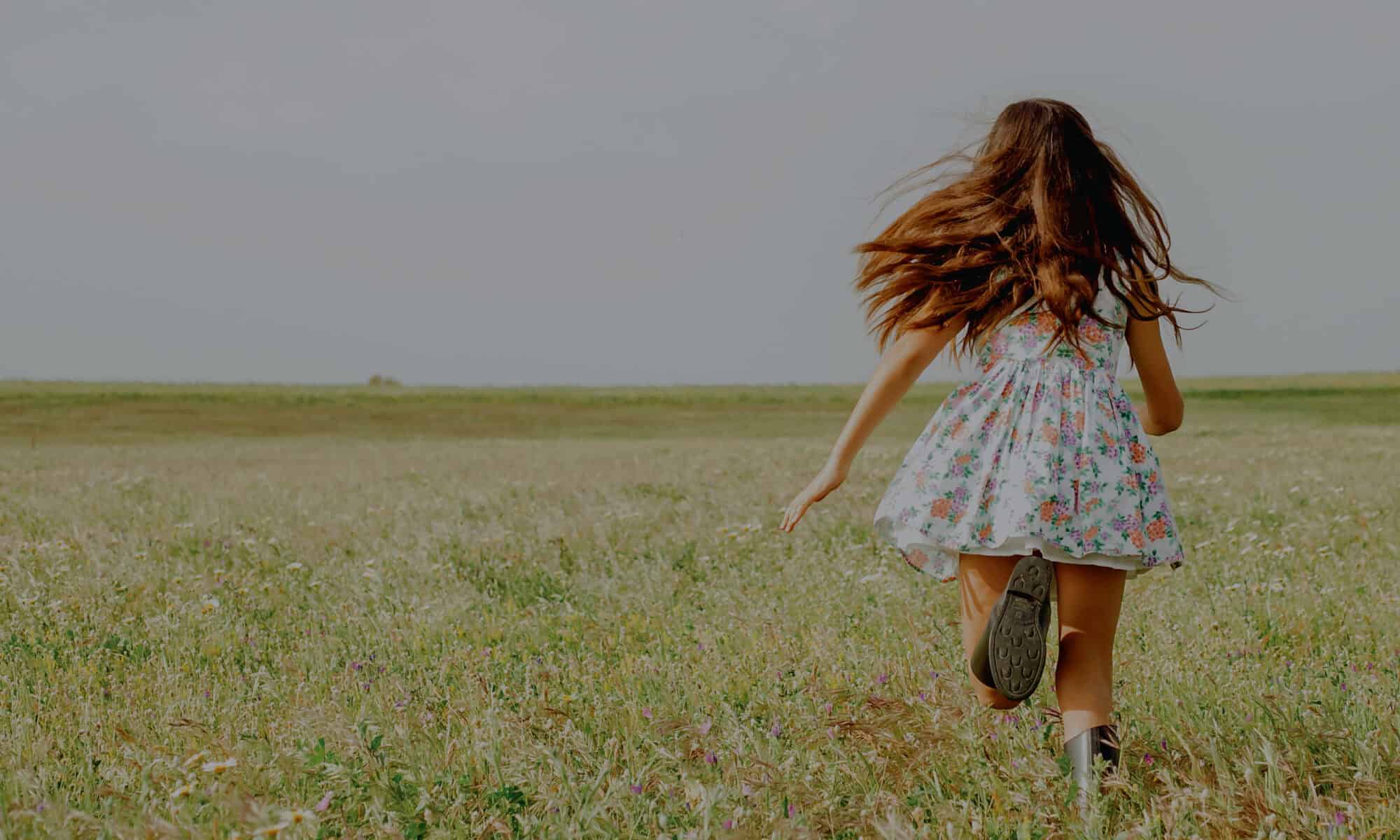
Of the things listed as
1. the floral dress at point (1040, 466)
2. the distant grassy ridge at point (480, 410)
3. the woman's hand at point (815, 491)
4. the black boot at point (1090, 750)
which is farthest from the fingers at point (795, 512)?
the distant grassy ridge at point (480, 410)

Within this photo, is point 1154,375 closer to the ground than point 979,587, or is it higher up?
higher up

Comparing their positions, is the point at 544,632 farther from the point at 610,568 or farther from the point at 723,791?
the point at 723,791

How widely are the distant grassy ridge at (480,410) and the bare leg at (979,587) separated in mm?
29244

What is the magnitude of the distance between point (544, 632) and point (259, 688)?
147 cm

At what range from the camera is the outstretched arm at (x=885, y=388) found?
380 centimetres

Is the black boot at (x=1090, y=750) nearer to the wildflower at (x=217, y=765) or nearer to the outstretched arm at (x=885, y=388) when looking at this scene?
the outstretched arm at (x=885, y=388)

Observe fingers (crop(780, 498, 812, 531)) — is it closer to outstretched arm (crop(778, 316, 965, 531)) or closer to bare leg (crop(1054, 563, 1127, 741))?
outstretched arm (crop(778, 316, 965, 531))

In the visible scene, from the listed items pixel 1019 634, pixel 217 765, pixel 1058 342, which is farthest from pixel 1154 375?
pixel 217 765

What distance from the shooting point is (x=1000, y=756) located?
381 centimetres

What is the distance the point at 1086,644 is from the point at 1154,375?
1040 millimetres

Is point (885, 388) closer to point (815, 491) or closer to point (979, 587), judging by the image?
point (815, 491)

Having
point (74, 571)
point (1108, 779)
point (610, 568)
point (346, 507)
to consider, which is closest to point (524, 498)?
point (346, 507)

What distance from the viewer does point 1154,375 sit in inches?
159

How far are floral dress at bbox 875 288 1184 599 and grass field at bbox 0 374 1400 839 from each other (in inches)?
28.6
